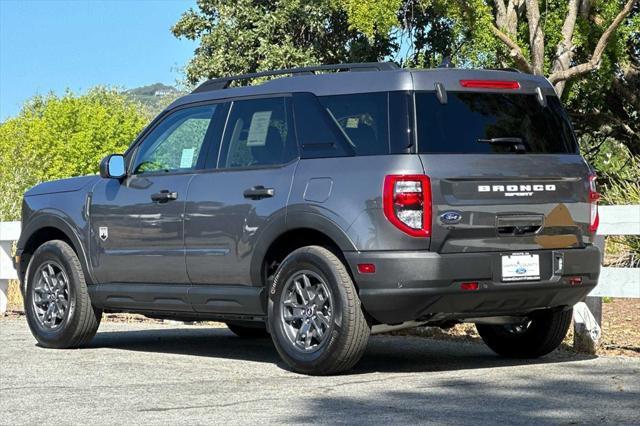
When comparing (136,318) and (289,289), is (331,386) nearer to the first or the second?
(289,289)

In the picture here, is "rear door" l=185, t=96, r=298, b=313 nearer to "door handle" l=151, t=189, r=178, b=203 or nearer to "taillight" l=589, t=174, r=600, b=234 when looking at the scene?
"door handle" l=151, t=189, r=178, b=203

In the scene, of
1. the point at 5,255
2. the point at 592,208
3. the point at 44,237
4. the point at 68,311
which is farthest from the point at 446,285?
the point at 5,255

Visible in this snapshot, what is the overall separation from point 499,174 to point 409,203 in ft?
2.30

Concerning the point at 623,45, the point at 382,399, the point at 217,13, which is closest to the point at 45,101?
the point at 217,13

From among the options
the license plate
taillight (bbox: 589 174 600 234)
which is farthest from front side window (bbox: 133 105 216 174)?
taillight (bbox: 589 174 600 234)

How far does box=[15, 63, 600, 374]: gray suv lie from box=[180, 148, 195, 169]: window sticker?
2cm

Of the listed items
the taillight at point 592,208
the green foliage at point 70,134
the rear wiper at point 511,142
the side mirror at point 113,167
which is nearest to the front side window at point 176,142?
the side mirror at point 113,167

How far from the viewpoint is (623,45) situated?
104ft

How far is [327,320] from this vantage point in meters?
8.66

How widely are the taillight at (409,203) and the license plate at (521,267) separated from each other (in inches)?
24.7

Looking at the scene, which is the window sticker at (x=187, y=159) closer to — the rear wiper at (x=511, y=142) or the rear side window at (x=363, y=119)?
the rear side window at (x=363, y=119)

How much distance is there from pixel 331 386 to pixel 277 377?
677 mm

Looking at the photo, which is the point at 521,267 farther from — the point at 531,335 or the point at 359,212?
the point at 531,335

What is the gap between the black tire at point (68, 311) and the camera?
1062 centimetres
